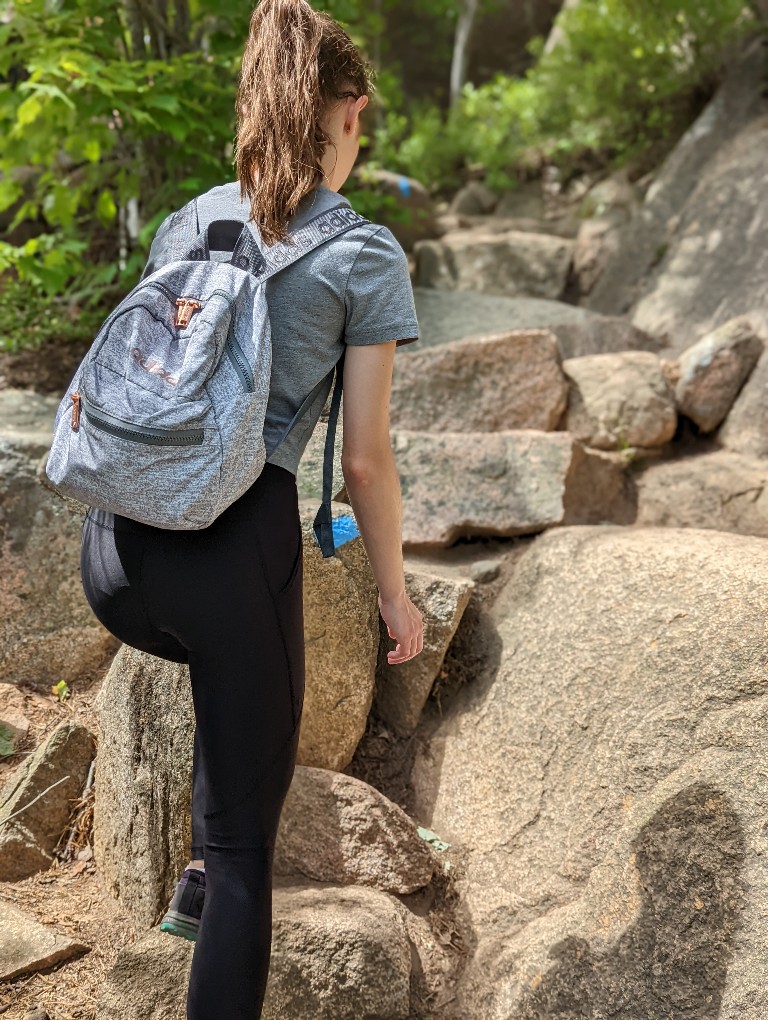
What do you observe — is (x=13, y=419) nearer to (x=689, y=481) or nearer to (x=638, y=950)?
(x=689, y=481)

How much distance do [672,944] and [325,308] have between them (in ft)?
5.43

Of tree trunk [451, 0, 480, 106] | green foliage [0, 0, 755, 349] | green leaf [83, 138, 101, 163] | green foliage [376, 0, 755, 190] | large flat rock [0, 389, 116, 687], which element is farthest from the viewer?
tree trunk [451, 0, 480, 106]

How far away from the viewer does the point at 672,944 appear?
210cm

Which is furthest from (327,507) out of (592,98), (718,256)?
(592,98)

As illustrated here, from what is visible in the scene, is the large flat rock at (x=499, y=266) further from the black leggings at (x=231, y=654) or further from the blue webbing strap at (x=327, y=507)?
the black leggings at (x=231, y=654)

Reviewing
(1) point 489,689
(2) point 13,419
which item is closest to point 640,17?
(2) point 13,419

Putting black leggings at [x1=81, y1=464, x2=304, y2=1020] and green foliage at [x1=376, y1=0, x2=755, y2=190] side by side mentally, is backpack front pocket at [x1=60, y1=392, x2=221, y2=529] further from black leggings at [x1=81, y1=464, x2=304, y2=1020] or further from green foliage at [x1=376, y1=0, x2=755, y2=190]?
green foliage at [x1=376, y1=0, x2=755, y2=190]

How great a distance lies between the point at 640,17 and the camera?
7.39 metres

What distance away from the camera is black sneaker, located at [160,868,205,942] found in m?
1.88

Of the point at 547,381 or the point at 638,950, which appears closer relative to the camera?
the point at 638,950

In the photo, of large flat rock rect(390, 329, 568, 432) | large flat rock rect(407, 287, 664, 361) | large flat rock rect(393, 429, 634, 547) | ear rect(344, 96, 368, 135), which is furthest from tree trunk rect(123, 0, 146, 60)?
ear rect(344, 96, 368, 135)

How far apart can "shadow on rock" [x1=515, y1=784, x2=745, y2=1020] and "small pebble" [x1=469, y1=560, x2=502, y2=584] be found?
1.32 m

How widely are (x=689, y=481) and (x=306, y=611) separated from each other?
2.14m

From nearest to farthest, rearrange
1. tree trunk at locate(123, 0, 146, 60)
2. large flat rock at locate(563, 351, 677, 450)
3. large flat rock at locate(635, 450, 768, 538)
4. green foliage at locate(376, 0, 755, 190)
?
large flat rock at locate(635, 450, 768, 538) → large flat rock at locate(563, 351, 677, 450) → tree trunk at locate(123, 0, 146, 60) → green foliage at locate(376, 0, 755, 190)
